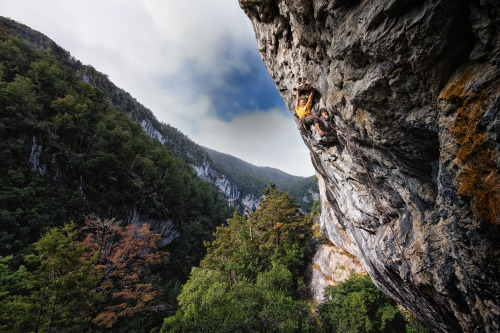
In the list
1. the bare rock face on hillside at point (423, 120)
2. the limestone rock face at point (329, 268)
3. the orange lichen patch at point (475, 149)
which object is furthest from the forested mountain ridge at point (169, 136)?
the orange lichen patch at point (475, 149)

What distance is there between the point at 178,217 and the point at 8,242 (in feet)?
65.8

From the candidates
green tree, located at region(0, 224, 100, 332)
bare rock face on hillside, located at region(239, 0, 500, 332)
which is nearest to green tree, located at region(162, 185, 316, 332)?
green tree, located at region(0, 224, 100, 332)

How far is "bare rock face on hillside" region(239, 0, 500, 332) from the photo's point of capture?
7.45ft

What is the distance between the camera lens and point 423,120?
313cm

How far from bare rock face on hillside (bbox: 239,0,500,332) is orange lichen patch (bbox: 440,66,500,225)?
0.01m

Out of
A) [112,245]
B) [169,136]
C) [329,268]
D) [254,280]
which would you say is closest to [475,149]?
[329,268]

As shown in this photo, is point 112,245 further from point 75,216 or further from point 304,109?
point 304,109

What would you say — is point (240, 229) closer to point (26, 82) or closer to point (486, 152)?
point (486, 152)

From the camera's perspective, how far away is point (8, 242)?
12547 mm

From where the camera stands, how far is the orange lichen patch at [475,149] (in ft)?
7.08

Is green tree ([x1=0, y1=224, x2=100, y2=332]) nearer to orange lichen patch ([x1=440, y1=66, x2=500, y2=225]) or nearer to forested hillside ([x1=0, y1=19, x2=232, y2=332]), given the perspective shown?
forested hillside ([x1=0, y1=19, x2=232, y2=332])

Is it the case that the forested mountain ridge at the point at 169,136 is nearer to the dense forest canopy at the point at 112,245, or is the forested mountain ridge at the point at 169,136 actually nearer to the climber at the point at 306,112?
the dense forest canopy at the point at 112,245

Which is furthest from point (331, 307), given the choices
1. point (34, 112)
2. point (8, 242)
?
point (34, 112)

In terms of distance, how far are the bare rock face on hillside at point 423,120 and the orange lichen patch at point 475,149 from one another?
0.01 meters
